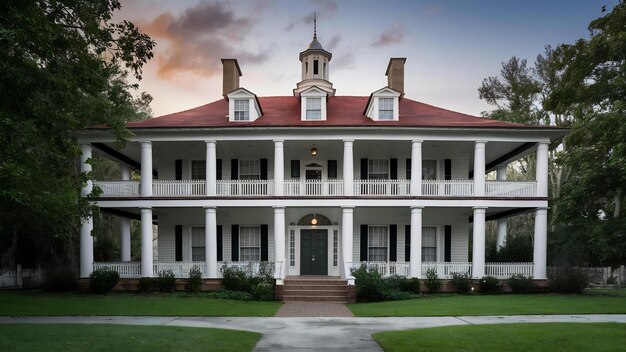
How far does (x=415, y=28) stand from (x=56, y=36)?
12986mm

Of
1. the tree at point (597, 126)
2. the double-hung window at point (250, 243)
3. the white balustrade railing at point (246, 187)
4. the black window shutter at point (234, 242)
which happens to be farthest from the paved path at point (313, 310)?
the tree at point (597, 126)

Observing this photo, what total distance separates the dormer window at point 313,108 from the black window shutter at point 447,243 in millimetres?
8535

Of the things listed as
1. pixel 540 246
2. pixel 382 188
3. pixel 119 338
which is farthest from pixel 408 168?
pixel 119 338

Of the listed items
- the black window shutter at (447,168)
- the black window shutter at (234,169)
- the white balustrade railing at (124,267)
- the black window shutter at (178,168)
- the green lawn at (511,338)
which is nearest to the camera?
the green lawn at (511,338)

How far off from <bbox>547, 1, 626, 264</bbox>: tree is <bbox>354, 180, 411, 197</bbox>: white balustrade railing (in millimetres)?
7056

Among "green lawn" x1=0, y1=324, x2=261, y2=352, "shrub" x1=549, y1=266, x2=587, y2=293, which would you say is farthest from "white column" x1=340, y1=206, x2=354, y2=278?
"green lawn" x1=0, y1=324, x2=261, y2=352

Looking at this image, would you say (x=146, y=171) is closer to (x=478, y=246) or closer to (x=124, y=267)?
(x=124, y=267)

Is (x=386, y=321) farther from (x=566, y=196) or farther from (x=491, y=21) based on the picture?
(x=566, y=196)

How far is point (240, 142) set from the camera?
23.2 m

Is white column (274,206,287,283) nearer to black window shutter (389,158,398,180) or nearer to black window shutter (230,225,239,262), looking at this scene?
black window shutter (230,225,239,262)

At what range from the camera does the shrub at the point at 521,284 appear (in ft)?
69.3

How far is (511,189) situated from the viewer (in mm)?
22547

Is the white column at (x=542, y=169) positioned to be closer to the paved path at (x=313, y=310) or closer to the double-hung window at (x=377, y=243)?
the double-hung window at (x=377, y=243)

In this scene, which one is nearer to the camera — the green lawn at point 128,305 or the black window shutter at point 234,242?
the green lawn at point 128,305
